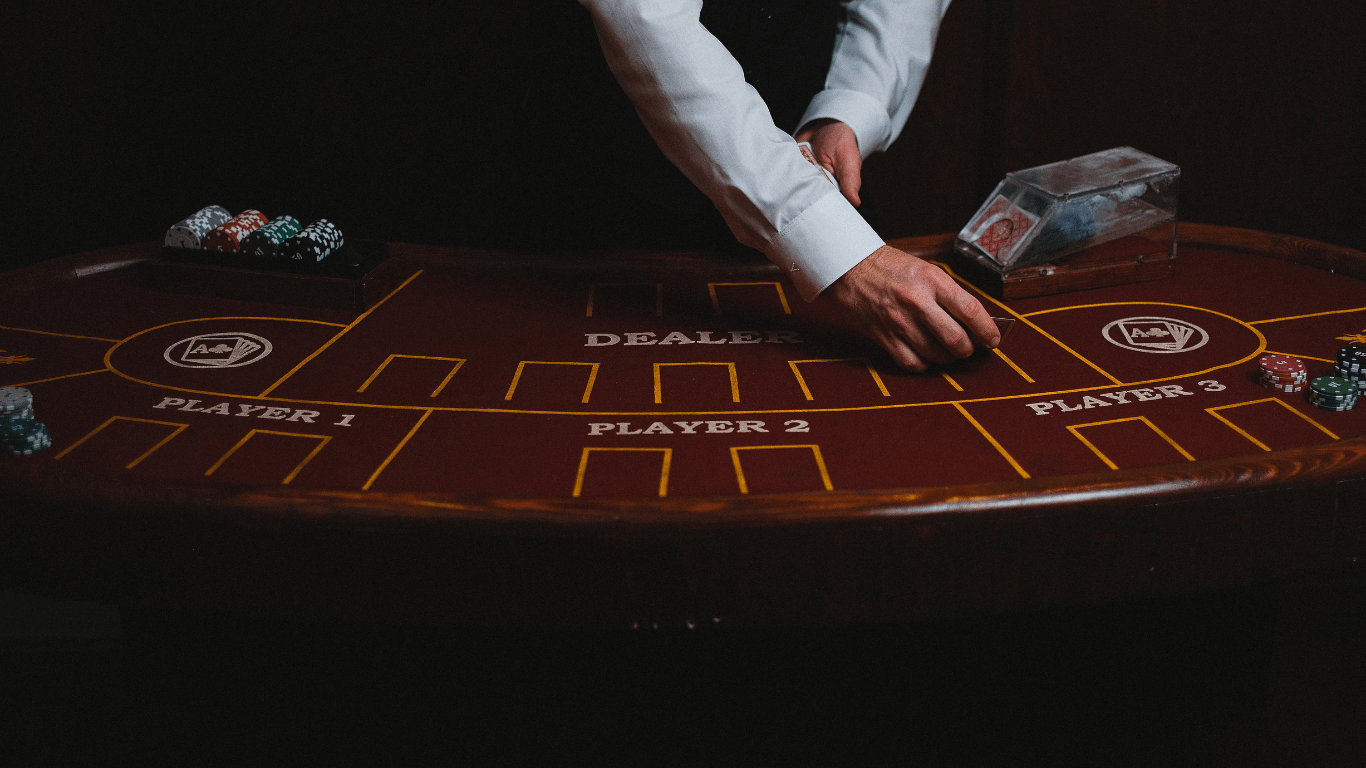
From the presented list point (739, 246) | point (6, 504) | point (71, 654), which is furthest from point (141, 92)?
point (6, 504)

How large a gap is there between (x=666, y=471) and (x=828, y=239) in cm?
54

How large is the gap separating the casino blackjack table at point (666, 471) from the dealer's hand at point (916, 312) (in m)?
0.04

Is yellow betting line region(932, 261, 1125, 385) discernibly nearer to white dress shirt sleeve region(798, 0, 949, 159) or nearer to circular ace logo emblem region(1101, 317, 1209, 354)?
circular ace logo emblem region(1101, 317, 1209, 354)

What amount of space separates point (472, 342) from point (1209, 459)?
105 cm

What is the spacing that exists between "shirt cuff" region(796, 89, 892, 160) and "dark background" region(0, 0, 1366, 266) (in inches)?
40.4

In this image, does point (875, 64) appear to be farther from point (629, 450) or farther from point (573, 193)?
point (629, 450)

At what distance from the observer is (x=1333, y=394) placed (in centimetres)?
128

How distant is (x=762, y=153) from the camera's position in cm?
152

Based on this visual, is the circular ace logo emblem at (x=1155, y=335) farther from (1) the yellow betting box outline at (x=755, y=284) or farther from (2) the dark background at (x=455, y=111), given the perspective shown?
(2) the dark background at (x=455, y=111)

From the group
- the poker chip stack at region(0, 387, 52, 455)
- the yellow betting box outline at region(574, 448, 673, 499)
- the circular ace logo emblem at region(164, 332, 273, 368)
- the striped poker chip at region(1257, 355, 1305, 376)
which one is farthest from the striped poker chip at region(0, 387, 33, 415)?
the striped poker chip at region(1257, 355, 1305, 376)

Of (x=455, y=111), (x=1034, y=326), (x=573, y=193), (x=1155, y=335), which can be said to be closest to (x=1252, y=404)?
(x=1155, y=335)

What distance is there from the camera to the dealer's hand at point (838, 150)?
78.3 inches

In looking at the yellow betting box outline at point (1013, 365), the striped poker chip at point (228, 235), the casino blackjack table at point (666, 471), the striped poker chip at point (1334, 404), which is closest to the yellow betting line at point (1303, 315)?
the casino blackjack table at point (666, 471)

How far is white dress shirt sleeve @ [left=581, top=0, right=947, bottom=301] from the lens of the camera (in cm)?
150
